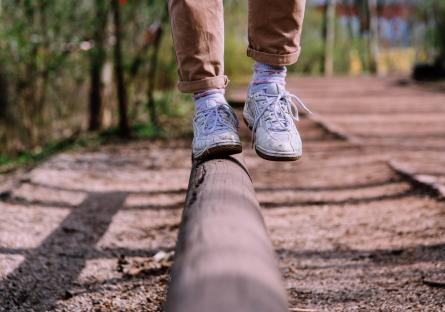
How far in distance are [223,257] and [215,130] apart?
84 cm

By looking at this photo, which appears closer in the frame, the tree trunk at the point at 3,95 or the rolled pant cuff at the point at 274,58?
the rolled pant cuff at the point at 274,58

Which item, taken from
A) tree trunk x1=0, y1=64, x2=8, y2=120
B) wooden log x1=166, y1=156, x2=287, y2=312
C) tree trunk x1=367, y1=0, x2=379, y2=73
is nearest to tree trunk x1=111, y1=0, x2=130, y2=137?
tree trunk x1=0, y1=64, x2=8, y2=120

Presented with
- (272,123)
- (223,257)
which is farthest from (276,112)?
(223,257)

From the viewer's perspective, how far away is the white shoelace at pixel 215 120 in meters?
1.96

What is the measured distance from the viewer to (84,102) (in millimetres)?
9266

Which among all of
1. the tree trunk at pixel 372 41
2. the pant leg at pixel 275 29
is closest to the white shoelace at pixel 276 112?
the pant leg at pixel 275 29

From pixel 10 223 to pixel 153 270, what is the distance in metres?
0.92

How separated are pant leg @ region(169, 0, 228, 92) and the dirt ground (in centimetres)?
72

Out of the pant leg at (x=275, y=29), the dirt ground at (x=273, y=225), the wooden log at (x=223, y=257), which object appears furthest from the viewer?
the dirt ground at (x=273, y=225)

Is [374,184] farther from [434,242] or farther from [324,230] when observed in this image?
[434,242]

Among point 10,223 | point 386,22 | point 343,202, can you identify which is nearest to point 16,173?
point 10,223

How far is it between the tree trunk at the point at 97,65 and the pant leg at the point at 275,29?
4.56 metres

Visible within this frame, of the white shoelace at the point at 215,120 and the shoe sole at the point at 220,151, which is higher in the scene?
the white shoelace at the point at 215,120

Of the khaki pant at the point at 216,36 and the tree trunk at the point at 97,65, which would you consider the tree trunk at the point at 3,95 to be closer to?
the tree trunk at the point at 97,65
